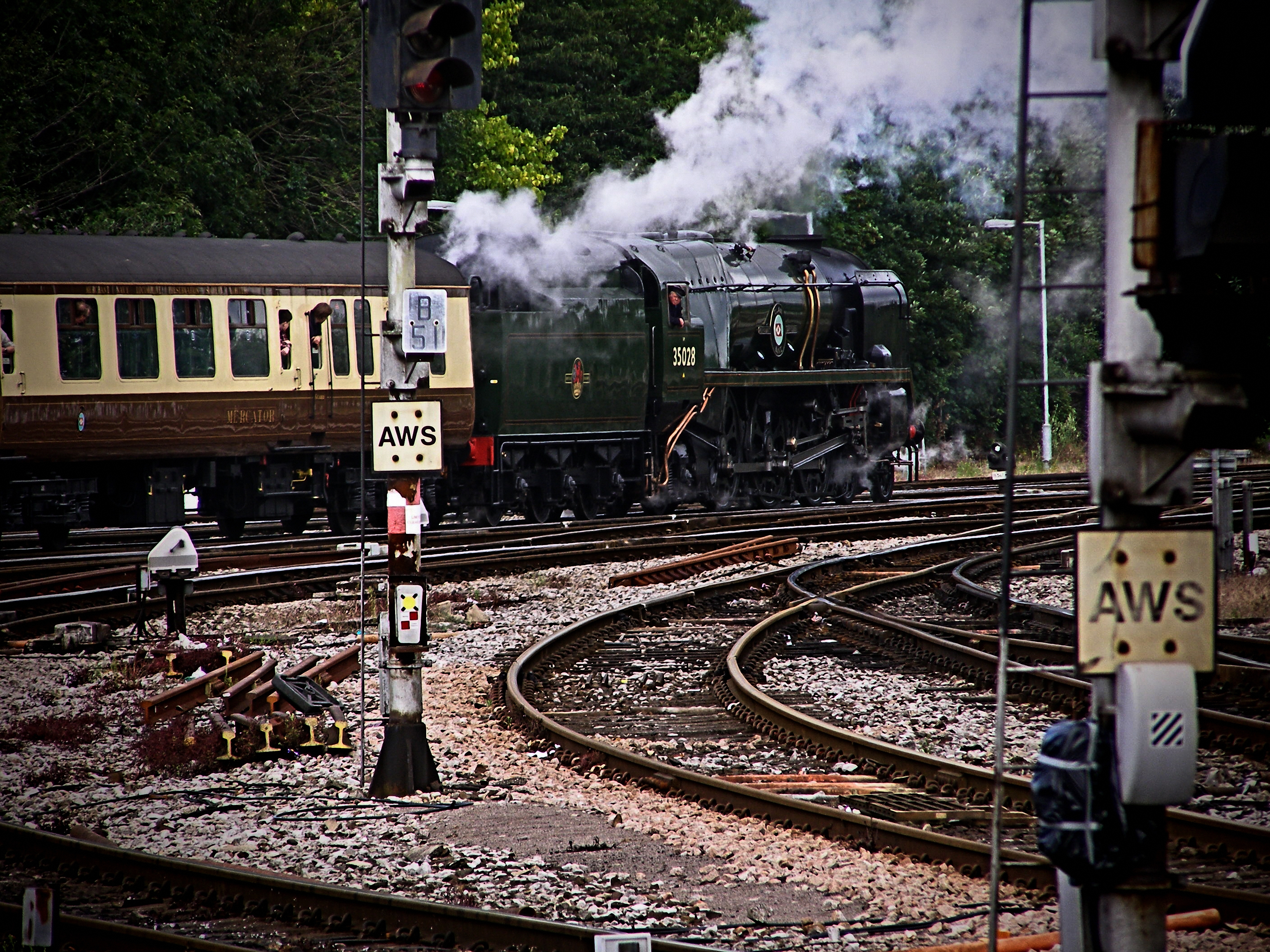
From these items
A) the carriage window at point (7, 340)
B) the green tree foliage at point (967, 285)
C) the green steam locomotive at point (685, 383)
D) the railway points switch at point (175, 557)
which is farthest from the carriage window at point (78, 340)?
the green tree foliage at point (967, 285)

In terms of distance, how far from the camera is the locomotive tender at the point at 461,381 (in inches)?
706

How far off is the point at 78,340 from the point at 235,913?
13409 mm

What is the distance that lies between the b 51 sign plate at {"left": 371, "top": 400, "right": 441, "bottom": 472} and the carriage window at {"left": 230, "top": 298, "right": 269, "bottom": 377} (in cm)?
1134

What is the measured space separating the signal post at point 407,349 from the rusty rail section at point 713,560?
7680 mm

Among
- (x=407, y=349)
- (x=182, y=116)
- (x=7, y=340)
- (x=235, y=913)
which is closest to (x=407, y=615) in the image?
(x=407, y=349)

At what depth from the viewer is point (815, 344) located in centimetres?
2583

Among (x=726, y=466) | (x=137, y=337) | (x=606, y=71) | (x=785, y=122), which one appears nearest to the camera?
(x=137, y=337)

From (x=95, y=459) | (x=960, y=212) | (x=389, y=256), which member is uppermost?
(x=960, y=212)

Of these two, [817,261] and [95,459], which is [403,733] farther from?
[817,261]

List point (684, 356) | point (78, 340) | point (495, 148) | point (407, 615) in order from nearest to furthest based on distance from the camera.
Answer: point (407, 615) → point (78, 340) → point (684, 356) → point (495, 148)

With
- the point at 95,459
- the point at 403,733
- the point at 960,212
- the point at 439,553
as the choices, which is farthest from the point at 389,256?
the point at 960,212

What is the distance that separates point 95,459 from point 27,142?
9.10m

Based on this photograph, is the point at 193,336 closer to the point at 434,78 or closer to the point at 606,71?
the point at 434,78

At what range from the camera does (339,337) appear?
19781mm
